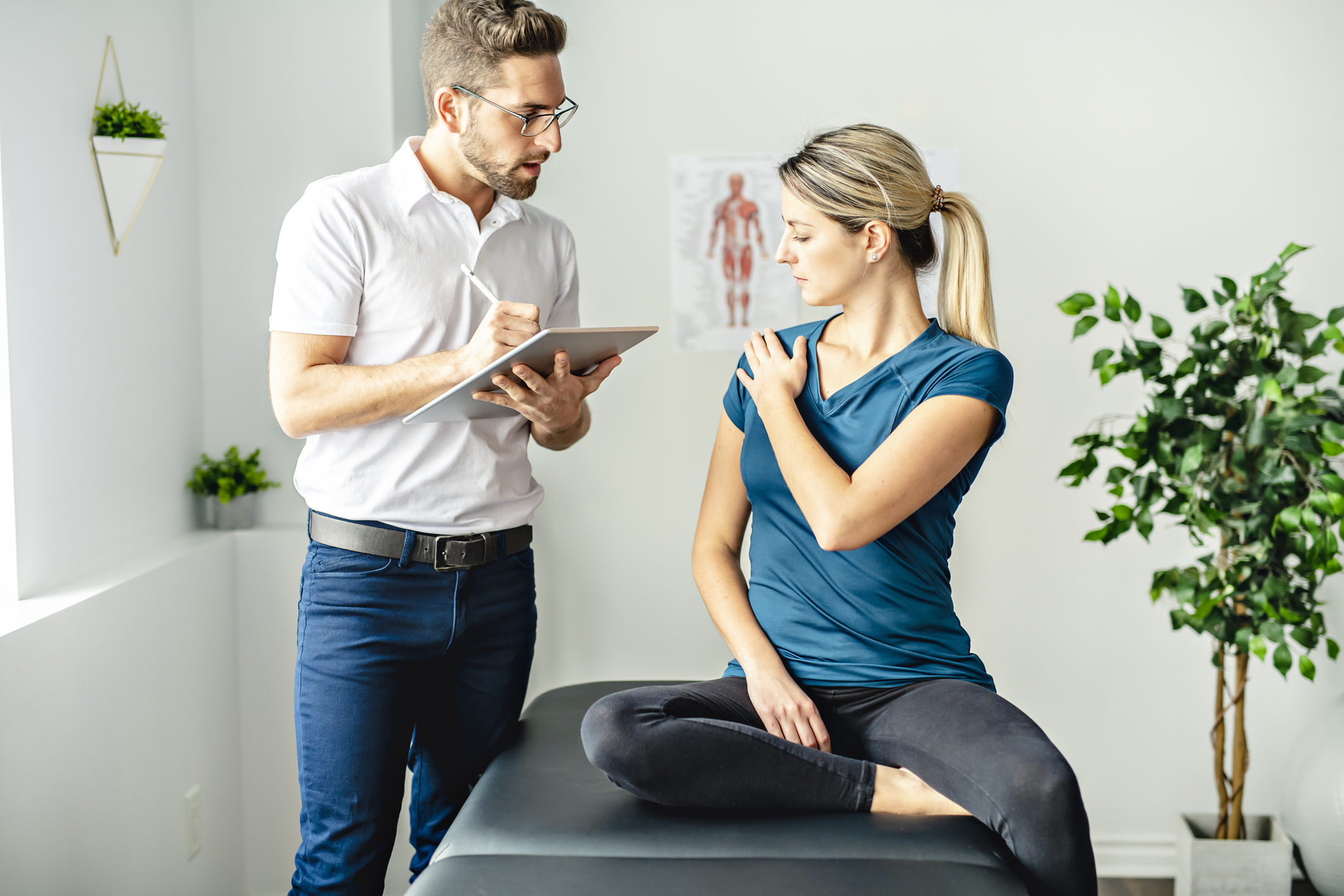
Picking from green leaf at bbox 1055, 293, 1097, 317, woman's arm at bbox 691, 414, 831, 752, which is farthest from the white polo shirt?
green leaf at bbox 1055, 293, 1097, 317

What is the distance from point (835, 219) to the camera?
148 centimetres

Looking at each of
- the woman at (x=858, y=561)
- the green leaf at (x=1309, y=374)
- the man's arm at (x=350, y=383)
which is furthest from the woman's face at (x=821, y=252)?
the green leaf at (x=1309, y=374)

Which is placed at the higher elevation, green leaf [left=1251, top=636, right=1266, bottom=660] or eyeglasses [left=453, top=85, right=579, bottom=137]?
eyeglasses [left=453, top=85, right=579, bottom=137]

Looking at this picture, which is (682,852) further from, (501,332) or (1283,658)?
(1283,658)

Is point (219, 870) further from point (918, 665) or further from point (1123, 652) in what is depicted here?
point (1123, 652)

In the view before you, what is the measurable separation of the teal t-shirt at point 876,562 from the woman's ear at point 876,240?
149mm

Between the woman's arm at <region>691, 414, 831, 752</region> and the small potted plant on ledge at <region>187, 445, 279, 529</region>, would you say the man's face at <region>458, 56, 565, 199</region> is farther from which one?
the small potted plant on ledge at <region>187, 445, 279, 529</region>

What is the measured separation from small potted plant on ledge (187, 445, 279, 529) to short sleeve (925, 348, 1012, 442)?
5.44ft

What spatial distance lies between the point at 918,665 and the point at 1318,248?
1945mm

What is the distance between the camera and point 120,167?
6.25 feet

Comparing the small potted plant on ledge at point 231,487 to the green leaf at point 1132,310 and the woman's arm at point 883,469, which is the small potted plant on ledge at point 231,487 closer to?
the woman's arm at point 883,469

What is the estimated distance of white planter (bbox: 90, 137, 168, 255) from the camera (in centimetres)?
188

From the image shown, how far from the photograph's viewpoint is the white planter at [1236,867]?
227 cm

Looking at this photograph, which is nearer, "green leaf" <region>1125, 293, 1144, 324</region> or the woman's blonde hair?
the woman's blonde hair
